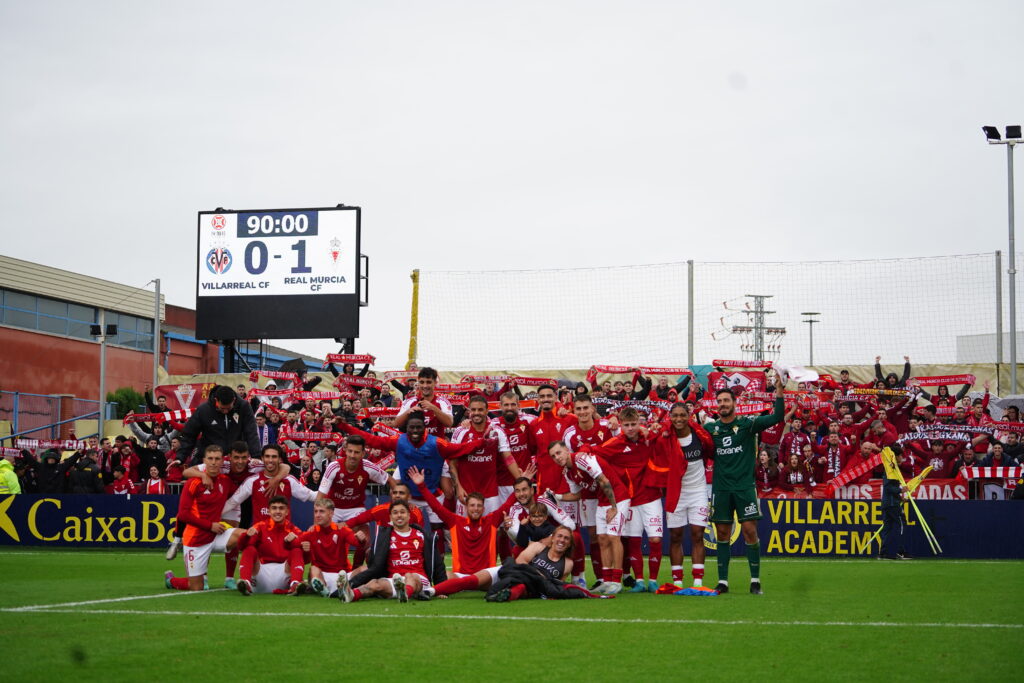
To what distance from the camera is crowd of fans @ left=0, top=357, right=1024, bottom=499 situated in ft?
65.8

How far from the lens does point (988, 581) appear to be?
548 inches

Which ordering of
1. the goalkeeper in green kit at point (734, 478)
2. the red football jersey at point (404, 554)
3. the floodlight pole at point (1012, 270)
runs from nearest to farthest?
the red football jersey at point (404, 554)
the goalkeeper in green kit at point (734, 478)
the floodlight pole at point (1012, 270)

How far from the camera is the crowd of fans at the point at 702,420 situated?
789 inches

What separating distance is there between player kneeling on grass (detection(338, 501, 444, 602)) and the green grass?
0.35 m

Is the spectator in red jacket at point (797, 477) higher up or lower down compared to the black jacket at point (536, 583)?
higher up

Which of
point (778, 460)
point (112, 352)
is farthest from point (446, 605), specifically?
point (112, 352)

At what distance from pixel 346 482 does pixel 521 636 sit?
227 inches

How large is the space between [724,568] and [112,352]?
4969cm

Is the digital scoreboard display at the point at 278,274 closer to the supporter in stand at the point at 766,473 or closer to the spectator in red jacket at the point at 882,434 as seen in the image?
the supporter in stand at the point at 766,473

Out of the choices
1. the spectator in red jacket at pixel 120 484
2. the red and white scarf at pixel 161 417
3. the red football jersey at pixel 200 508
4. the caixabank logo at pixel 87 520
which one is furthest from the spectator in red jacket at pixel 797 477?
the spectator in red jacket at pixel 120 484

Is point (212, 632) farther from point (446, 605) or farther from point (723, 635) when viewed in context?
point (723, 635)

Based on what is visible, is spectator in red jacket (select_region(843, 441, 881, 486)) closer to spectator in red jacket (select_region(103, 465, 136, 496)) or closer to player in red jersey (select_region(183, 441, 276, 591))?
player in red jersey (select_region(183, 441, 276, 591))

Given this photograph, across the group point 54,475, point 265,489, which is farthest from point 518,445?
point 54,475

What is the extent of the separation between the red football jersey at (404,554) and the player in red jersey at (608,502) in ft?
6.22
